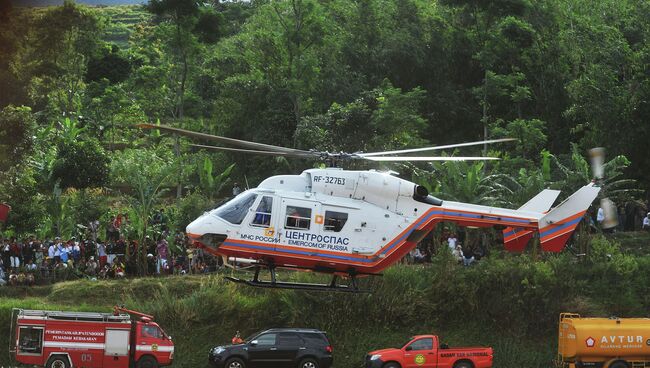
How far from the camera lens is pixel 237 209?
71.6 ft

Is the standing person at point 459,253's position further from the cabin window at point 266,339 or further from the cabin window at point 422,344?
the cabin window at point 266,339

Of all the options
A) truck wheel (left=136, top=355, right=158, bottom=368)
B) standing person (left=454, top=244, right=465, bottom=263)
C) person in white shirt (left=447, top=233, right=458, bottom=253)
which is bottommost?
A: truck wheel (left=136, top=355, right=158, bottom=368)

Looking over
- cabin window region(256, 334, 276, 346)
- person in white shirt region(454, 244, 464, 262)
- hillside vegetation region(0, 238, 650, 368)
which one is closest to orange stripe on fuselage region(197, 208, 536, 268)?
cabin window region(256, 334, 276, 346)

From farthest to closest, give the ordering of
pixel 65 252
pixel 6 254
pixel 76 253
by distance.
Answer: pixel 76 253 → pixel 65 252 → pixel 6 254

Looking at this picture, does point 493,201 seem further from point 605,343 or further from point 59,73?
point 59,73

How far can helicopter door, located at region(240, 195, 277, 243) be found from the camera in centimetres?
2162

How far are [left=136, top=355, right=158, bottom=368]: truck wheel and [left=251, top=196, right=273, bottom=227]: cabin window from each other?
5676 mm

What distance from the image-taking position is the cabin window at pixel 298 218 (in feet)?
71.1

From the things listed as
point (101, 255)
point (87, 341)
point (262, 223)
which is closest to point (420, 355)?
point (262, 223)

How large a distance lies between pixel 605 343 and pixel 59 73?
34200 mm

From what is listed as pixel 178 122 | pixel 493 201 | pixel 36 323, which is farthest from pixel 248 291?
pixel 178 122

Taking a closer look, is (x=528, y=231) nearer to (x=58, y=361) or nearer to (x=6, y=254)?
(x=58, y=361)

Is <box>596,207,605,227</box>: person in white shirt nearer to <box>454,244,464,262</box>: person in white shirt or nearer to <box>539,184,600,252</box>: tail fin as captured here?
<box>454,244,464,262</box>: person in white shirt

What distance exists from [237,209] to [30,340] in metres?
7.10
